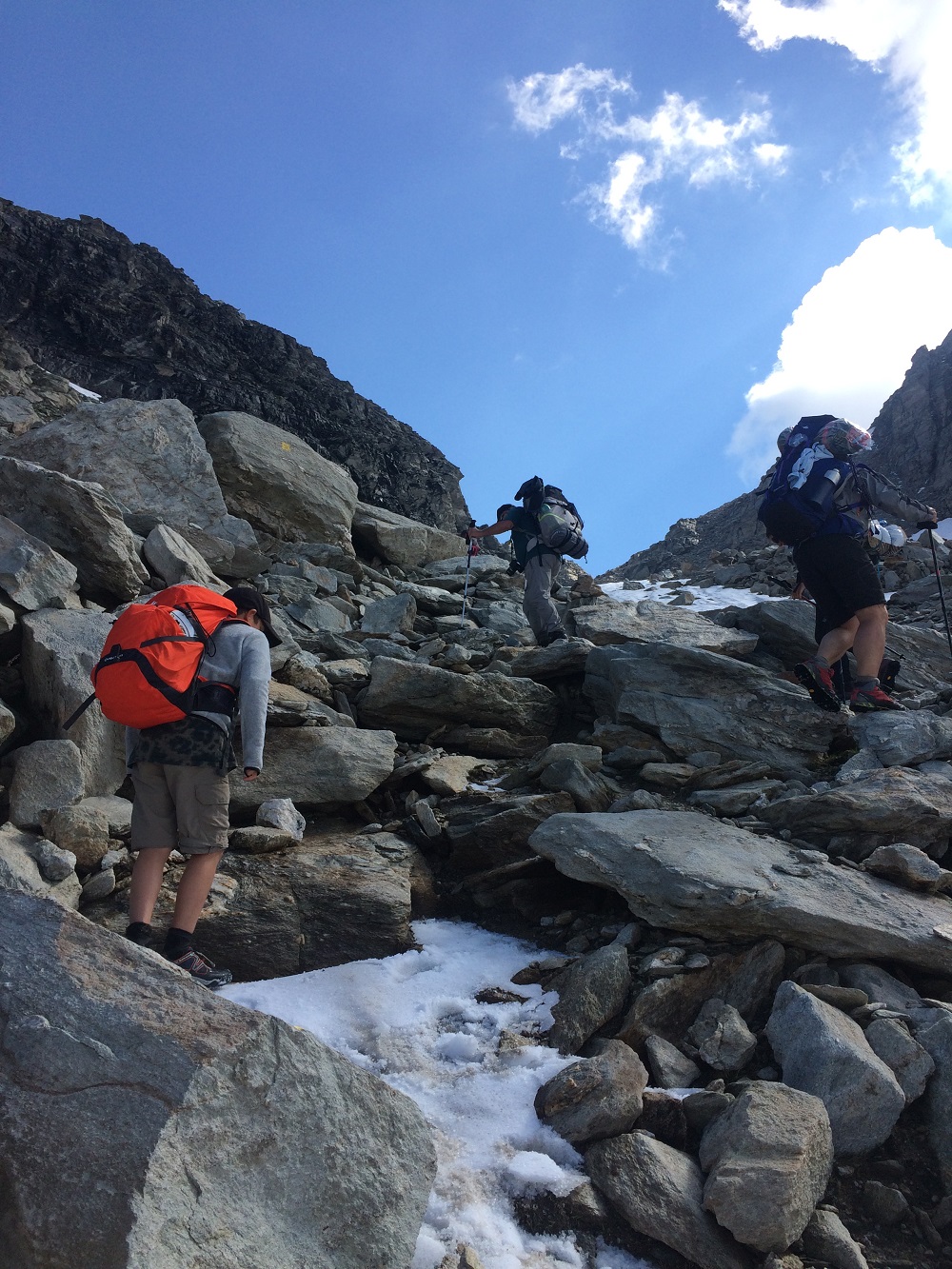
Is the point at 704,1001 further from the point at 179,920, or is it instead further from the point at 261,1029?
the point at 179,920

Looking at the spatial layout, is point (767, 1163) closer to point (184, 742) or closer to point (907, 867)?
point (907, 867)

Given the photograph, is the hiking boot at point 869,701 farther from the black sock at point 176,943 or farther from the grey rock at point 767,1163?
the black sock at point 176,943

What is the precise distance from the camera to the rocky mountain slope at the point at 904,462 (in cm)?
5356

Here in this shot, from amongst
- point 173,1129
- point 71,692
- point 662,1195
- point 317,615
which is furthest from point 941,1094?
point 317,615

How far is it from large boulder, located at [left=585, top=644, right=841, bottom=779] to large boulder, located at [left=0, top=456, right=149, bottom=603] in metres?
5.21

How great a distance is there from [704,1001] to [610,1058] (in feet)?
2.84

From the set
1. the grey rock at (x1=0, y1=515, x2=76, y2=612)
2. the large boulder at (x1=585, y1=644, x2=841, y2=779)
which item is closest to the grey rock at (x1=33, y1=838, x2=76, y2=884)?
the grey rock at (x1=0, y1=515, x2=76, y2=612)

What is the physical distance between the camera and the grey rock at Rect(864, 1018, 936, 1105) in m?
3.65

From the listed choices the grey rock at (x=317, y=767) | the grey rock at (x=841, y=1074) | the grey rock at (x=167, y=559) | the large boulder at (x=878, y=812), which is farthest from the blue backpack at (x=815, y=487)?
the grey rock at (x=167, y=559)

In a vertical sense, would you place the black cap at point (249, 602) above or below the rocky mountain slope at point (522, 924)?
above

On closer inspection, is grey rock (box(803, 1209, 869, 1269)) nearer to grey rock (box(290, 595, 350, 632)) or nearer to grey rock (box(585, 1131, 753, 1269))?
grey rock (box(585, 1131, 753, 1269))

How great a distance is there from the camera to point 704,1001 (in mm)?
4344

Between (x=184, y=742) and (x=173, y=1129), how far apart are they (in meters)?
2.56

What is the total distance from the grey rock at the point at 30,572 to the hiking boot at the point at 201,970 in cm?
352
